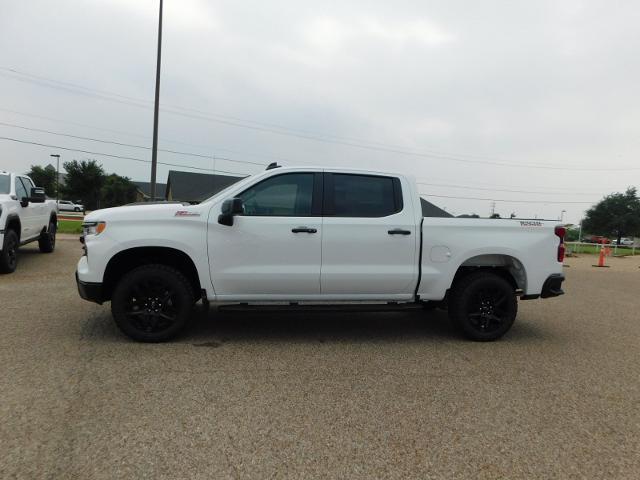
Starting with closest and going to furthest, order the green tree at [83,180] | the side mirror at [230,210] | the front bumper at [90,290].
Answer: the side mirror at [230,210] → the front bumper at [90,290] → the green tree at [83,180]

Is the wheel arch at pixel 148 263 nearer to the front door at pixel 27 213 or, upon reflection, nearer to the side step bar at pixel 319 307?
the side step bar at pixel 319 307

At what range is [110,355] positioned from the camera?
429cm

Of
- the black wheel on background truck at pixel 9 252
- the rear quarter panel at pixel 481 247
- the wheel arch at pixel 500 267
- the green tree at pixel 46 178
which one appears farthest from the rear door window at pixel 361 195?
the green tree at pixel 46 178

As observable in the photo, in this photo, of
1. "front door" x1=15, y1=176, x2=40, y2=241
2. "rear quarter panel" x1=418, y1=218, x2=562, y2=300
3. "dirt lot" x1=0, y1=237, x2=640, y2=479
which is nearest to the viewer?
"dirt lot" x1=0, y1=237, x2=640, y2=479

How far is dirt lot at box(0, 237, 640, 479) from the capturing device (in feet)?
8.68

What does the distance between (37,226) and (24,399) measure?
318 inches

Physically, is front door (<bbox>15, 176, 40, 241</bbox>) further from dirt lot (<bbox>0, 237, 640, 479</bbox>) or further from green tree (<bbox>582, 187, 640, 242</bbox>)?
green tree (<bbox>582, 187, 640, 242</bbox>)

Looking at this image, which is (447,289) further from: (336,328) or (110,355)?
(110,355)

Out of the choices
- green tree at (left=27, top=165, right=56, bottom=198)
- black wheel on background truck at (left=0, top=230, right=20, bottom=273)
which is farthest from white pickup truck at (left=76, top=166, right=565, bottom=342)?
green tree at (left=27, top=165, right=56, bottom=198)

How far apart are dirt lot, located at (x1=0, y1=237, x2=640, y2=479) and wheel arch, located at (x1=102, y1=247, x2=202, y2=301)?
57cm

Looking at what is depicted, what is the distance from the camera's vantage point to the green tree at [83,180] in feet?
205

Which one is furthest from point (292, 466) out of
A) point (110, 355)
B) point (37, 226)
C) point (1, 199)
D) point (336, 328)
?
point (37, 226)

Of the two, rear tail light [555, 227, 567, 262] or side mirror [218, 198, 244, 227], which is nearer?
side mirror [218, 198, 244, 227]

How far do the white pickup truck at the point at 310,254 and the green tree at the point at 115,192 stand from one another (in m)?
65.3
